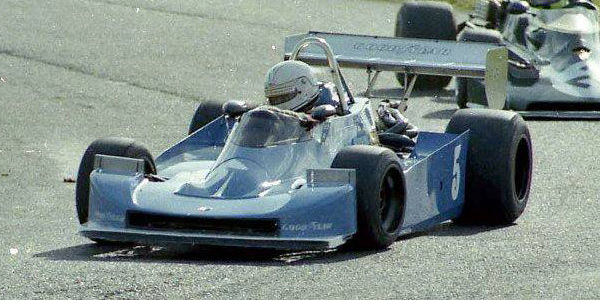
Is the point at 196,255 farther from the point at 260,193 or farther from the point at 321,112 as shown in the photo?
the point at 321,112

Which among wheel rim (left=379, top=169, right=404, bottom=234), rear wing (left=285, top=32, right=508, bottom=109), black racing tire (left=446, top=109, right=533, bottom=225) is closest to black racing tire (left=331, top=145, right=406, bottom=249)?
wheel rim (left=379, top=169, right=404, bottom=234)

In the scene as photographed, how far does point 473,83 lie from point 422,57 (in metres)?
5.49

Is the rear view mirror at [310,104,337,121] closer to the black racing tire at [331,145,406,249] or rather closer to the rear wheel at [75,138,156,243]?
the black racing tire at [331,145,406,249]

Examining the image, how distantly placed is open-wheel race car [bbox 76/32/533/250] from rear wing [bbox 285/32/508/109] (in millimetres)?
18

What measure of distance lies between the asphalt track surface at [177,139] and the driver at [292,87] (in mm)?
1189

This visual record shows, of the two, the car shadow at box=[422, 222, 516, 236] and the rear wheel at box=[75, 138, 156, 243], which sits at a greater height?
the rear wheel at box=[75, 138, 156, 243]

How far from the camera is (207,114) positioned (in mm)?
11969

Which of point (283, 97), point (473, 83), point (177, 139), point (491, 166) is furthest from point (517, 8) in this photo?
point (283, 97)

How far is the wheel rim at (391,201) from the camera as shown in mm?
9766

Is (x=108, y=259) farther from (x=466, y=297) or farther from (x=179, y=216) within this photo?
(x=466, y=297)

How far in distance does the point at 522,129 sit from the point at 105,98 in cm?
766

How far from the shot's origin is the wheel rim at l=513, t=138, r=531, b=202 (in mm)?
11359

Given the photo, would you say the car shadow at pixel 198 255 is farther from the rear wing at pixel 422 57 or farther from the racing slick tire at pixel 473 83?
the racing slick tire at pixel 473 83

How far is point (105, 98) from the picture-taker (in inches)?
703
